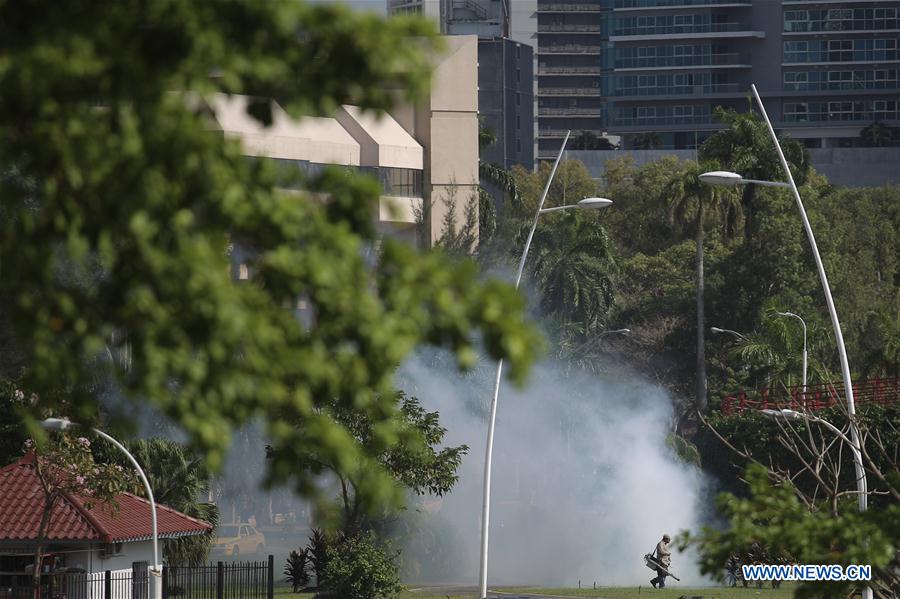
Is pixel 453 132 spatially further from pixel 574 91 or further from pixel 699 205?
pixel 574 91

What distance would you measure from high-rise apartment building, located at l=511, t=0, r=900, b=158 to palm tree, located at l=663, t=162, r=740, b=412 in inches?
3056

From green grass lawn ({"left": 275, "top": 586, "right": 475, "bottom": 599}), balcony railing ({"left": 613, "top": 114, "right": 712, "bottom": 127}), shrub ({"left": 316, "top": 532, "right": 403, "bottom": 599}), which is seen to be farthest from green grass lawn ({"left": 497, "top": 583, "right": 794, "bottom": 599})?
balcony railing ({"left": 613, "top": 114, "right": 712, "bottom": 127})

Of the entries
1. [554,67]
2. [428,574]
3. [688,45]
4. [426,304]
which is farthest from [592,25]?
[426,304]

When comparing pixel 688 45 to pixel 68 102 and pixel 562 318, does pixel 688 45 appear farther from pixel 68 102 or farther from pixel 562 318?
pixel 68 102

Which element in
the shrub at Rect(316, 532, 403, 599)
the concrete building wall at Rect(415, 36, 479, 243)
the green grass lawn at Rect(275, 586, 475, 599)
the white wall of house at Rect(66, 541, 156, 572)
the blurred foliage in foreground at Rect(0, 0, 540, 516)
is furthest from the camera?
the concrete building wall at Rect(415, 36, 479, 243)

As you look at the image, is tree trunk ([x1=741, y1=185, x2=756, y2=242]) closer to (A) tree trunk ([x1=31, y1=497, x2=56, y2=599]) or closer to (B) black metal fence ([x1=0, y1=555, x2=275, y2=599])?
(B) black metal fence ([x1=0, y1=555, x2=275, y2=599])

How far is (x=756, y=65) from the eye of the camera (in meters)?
157

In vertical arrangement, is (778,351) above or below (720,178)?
above

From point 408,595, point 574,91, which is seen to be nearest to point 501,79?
point 574,91

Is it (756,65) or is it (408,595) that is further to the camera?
(756,65)

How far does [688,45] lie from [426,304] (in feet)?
507

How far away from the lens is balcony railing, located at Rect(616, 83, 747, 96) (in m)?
157

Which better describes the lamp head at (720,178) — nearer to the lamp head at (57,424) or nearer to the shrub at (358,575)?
the lamp head at (57,424)

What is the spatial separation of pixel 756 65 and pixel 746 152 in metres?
83.6
